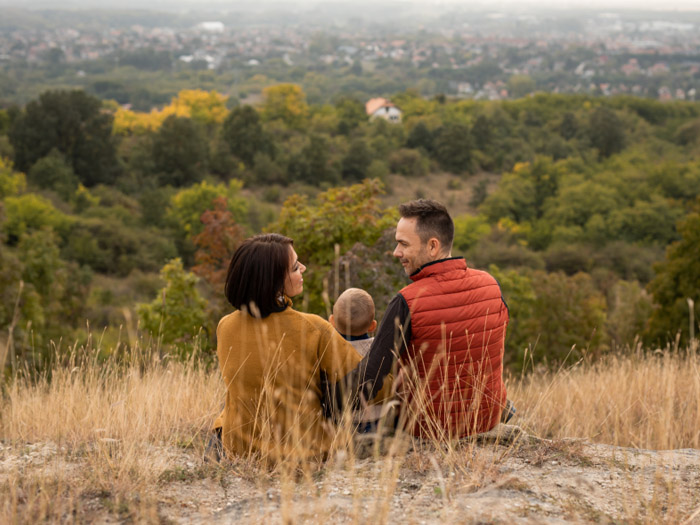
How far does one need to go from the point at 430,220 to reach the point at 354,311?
583 mm

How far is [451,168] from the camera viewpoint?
196ft

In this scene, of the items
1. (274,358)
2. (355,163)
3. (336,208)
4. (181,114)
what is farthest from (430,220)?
(181,114)

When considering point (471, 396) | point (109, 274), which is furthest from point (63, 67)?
point (471, 396)

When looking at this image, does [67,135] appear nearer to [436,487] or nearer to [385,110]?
[385,110]

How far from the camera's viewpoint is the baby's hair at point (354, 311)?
305 cm

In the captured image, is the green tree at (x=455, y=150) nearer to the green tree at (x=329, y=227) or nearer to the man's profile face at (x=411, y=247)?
the green tree at (x=329, y=227)

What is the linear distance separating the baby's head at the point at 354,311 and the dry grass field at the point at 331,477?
55cm

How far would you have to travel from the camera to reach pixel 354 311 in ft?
10.0

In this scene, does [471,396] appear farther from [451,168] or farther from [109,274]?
[451,168]

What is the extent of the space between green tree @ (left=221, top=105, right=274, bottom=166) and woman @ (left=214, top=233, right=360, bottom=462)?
49.8 meters

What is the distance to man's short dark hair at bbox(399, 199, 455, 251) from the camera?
2.90m

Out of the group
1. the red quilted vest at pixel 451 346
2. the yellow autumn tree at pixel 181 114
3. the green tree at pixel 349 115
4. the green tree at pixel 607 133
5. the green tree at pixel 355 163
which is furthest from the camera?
the green tree at pixel 607 133

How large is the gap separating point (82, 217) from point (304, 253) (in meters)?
29.5

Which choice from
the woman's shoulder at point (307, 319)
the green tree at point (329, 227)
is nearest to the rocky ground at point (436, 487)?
the woman's shoulder at point (307, 319)
